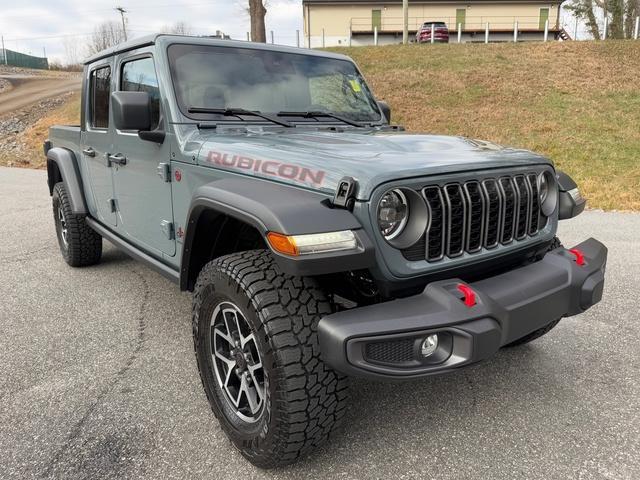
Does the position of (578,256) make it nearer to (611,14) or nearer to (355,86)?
(355,86)

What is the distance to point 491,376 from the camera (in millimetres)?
2902

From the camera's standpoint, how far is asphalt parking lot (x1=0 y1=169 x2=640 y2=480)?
2.18 metres

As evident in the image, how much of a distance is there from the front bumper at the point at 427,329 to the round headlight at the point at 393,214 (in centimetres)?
25

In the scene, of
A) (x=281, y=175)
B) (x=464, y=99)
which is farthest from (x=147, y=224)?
(x=464, y=99)

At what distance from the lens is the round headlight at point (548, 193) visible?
8.73 ft

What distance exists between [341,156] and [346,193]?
12.8 inches

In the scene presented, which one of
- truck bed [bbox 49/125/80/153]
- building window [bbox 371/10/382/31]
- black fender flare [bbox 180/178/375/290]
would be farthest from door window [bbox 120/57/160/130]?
building window [bbox 371/10/382/31]

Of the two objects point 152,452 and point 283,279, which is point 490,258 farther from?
point 152,452

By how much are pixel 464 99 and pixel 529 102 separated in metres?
1.82

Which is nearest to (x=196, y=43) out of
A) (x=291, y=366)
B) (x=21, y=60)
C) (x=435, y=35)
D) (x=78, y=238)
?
(x=291, y=366)

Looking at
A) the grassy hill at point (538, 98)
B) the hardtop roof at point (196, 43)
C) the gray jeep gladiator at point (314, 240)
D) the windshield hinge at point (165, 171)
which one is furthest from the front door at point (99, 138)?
the grassy hill at point (538, 98)

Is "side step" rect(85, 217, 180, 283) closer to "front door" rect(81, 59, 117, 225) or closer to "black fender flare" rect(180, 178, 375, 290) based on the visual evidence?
"front door" rect(81, 59, 117, 225)

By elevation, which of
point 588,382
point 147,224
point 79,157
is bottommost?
point 588,382

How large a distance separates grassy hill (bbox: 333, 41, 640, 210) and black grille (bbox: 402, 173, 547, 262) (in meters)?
6.41
